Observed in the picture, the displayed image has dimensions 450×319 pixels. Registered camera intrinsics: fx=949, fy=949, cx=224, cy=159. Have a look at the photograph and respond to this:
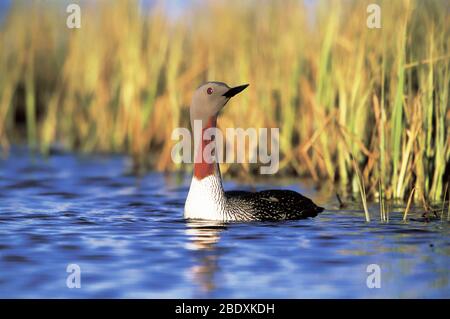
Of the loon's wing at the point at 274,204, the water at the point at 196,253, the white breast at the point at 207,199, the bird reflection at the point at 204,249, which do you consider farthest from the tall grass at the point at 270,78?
the bird reflection at the point at 204,249

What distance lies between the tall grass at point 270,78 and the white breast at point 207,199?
3.55 feet

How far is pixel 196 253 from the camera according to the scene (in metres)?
Answer: 6.25

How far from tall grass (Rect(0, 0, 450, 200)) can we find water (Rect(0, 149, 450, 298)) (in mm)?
753

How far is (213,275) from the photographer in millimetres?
5594

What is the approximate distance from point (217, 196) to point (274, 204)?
52 cm

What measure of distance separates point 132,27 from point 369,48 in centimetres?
388

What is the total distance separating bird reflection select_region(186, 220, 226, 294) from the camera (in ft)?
17.9

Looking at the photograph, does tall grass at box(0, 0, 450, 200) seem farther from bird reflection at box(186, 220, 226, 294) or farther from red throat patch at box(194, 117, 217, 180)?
bird reflection at box(186, 220, 226, 294)

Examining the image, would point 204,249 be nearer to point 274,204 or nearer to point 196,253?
point 196,253

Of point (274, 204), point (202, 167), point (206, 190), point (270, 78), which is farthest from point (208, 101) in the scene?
point (270, 78)

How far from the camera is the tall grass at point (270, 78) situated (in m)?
7.91

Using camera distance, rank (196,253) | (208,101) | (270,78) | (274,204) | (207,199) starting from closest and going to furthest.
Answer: (196,253) < (207,199) < (208,101) < (274,204) < (270,78)

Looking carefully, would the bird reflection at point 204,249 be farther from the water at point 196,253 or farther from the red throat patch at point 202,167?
the red throat patch at point 202,167
